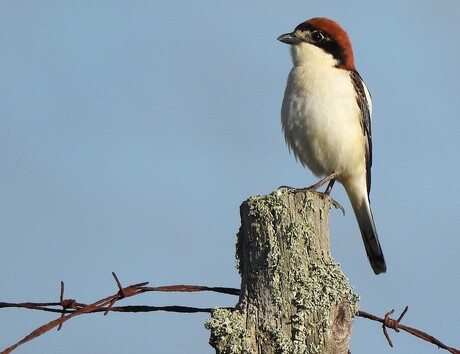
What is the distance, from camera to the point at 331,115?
6.50 meters

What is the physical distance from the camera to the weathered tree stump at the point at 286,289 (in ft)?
11.1

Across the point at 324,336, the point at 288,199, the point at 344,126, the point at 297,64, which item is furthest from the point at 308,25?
the point at 324,336

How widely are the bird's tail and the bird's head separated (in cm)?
123

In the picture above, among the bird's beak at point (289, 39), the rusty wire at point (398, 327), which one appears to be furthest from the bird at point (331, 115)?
the rusty wire at point (398, 327)

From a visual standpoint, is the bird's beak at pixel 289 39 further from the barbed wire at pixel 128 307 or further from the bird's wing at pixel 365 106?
the barbed wire at pixel 128 307

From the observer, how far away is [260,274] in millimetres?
3480

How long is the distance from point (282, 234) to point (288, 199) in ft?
0.68

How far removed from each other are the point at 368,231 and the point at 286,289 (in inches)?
156

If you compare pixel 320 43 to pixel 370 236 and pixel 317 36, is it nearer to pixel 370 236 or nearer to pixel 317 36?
pixel 317 36

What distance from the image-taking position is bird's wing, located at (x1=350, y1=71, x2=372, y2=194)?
670 centimetres

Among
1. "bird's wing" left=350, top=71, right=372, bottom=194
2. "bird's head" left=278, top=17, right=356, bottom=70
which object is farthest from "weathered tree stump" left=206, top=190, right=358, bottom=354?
"bird's head" left=278, top=17, right=356, bottom=70

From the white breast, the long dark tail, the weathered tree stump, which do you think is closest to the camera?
the weathered tree stump

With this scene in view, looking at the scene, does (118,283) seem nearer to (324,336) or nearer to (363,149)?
(324,336)

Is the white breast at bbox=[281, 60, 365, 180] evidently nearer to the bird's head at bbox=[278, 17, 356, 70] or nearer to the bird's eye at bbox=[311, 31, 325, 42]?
the bird's head at bbox=[278, 17, 356, 70]
